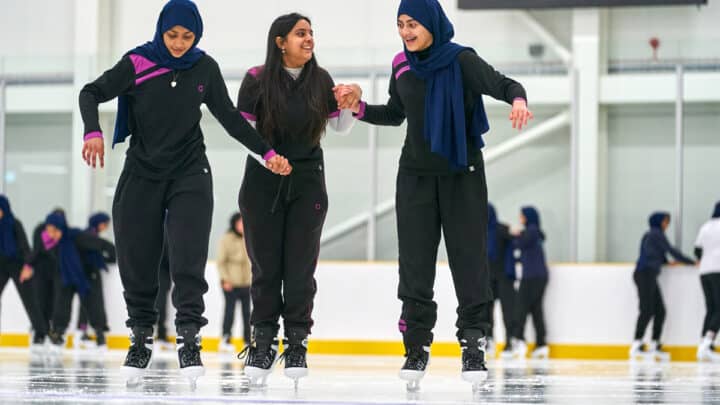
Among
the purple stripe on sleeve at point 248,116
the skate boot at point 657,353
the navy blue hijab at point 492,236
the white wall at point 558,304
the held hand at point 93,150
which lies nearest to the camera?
the held hand at point 93,150

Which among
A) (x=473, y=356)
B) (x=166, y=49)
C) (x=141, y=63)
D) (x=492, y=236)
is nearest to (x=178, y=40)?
(x=166, y=49)

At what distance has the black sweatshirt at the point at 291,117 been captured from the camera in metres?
4.93

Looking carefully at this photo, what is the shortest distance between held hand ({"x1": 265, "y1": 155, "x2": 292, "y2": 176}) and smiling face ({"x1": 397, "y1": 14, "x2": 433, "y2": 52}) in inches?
25.9

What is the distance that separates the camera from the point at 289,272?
4.97 metres

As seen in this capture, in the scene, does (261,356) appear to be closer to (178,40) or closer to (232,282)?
(178,40)

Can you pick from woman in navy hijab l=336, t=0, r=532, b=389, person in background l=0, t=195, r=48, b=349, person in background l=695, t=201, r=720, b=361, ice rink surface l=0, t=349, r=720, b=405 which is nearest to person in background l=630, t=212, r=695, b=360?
person in background l=695, t=201, r=720, b=361

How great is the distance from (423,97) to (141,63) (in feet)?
3.61

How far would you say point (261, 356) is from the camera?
488cm

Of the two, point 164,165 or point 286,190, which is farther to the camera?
point 286,190

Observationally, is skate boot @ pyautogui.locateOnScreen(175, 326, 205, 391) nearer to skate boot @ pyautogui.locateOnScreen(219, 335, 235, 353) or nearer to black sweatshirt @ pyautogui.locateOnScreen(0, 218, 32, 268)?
black sweatshirt @ pyautogui.locateOnScreen(0, 218, 32, 268)

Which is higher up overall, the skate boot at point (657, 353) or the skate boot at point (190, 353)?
the skate boot at point (190, 353)

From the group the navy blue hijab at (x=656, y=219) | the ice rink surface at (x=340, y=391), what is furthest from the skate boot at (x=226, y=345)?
the ice rink surface at (x=340, y=391)

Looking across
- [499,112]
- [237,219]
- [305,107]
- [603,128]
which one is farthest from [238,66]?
[305,107]

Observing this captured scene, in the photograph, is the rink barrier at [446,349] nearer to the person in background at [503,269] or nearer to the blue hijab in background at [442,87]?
the person in background at [503,269]
